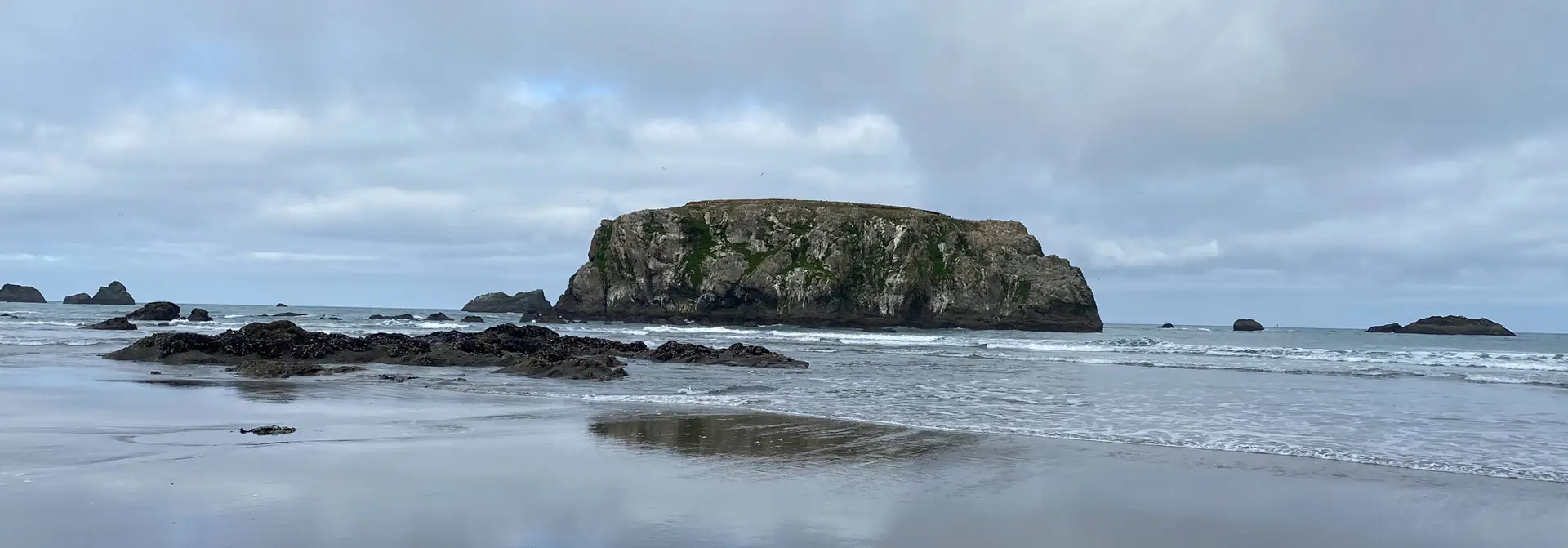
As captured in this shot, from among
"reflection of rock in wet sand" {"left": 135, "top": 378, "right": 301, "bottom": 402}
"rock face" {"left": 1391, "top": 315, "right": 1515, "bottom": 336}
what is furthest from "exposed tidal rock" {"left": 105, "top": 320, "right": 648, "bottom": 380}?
"rock face" {"left": 1391, "top": 315, "right": 1515, "bottom": 336}

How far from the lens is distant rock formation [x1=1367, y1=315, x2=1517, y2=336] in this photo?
9012 centimetres

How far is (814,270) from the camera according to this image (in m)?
88.9

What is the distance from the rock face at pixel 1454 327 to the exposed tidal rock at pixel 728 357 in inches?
3734

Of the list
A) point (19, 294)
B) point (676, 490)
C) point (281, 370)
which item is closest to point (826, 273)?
point (281, 370)

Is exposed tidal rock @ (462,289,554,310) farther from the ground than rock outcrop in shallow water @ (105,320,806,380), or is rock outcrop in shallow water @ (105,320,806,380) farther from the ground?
exposed tidal rock @ (462,289,554,310)

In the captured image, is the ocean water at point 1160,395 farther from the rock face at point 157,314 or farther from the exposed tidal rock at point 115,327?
the rock face at point 157,314

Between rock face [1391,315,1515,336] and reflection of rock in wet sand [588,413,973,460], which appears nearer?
reflection of rock in wet sand [588,413,973,460]

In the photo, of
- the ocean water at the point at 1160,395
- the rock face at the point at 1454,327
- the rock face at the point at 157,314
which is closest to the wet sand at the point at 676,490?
the ocean water at the point at 1160,395

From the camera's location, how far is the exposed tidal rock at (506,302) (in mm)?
129500

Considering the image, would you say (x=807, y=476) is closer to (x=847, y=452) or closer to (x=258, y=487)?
(x=847, y=452)

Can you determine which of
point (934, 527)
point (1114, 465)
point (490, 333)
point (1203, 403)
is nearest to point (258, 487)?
point (934, 527)

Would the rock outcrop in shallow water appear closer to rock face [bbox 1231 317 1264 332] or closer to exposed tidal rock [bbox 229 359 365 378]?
exposed tidal rock [bbox 229 359 365 378]

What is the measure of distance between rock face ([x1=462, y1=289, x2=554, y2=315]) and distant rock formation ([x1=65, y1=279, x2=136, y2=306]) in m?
48.3

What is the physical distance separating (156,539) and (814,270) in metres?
83.9
